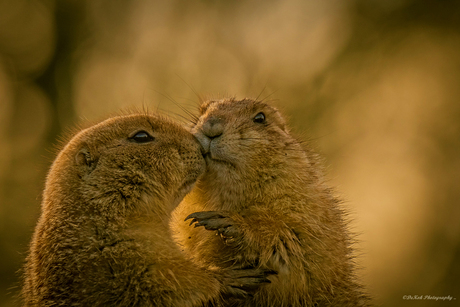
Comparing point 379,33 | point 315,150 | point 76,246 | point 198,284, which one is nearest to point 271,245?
point 198,284

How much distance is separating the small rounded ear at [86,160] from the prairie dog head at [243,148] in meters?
1.11

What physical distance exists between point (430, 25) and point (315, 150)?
30.8ft

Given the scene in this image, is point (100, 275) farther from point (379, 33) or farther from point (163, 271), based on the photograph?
point (379, 33)

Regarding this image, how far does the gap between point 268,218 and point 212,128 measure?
3.61 feet

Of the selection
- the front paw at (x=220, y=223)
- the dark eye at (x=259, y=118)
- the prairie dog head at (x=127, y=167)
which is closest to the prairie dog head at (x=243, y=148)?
the dark eye at (x=259, y=118)

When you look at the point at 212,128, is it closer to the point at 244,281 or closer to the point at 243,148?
the point at 243,148

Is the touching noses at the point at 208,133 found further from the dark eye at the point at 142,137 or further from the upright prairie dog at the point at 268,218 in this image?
the dark eye at the point at 142,137

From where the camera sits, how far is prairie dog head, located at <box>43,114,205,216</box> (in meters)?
3.87

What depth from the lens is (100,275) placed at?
3395 millimetres

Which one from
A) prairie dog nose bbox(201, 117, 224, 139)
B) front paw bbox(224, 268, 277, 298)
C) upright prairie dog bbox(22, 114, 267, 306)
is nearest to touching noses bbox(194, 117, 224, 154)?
prairie dog nose bbox(201, 117, 224, 139)

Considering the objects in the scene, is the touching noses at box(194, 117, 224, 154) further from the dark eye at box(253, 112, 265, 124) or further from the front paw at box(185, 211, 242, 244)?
the front paw at box(185, 211, 242, 244)

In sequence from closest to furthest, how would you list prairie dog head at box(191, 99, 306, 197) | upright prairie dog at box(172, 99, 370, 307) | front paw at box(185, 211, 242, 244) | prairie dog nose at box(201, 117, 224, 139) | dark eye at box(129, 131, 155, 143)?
front paw at box(185, 211, 242, 244) < upright prairie dog at box(172, 99, 370, 307) < dark eye at box(129, 131, 155, 143) < prairie dog head at box(191, 99, 306, 197) < prairie dog nose at box(201, 117, 224, 139)

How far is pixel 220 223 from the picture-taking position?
13.3ft

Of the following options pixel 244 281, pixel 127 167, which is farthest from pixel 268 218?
pixel 127 167
